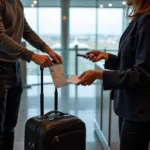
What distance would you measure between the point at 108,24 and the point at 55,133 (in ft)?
31.6

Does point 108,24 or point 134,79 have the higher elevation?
point 108,24

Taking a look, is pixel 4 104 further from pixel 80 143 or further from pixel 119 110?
pixel 119 110

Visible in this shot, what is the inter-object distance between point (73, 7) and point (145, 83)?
9.76 metres

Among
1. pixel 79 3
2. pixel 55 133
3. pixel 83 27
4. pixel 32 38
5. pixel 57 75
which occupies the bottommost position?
pixel 55 133

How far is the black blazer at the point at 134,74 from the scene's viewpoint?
1433 millimetres

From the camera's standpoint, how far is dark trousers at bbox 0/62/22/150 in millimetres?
2191

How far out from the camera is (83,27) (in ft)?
36.2

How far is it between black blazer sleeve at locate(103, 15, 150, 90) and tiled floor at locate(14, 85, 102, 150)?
2.01 meters

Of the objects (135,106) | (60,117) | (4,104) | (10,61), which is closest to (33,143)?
(60,117)

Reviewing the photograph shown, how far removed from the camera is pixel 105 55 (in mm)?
1878

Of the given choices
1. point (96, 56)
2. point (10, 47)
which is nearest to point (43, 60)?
point (10, 47)

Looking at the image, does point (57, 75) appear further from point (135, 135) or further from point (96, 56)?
point (135, 135)

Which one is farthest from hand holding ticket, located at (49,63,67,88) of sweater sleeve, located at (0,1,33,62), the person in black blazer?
the person in black blazer

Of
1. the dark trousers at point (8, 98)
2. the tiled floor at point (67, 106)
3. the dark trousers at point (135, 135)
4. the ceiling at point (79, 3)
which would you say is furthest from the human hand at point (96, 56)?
the ceiling at point (79, 3)
